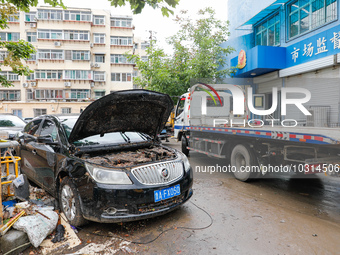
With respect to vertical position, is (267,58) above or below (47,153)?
above

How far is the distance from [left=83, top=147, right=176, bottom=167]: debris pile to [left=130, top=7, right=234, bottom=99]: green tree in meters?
10.1

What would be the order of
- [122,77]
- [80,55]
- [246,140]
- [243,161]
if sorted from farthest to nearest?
[122,77]
[80,55]
[243,161]
[246,140]

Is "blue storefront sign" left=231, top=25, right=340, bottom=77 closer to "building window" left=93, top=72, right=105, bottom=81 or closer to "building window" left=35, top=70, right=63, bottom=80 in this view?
"building window" left=93, top=72, right=105, bottom=81

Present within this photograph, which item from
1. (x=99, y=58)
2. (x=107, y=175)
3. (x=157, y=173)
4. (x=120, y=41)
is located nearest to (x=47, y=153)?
(x=107, y=175)

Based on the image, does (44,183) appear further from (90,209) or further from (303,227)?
(303,227)

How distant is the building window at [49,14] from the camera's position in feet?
97.9

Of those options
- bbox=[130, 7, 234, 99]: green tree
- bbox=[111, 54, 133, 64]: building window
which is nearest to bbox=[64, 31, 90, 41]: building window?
bbox=[111, 54, 133, 64]: building window

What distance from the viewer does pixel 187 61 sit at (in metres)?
14.7

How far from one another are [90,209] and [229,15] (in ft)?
58.7

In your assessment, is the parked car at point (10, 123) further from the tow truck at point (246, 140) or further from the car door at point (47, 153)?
the tow truck at point (246, 140)

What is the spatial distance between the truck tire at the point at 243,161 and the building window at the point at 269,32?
10.9 meters

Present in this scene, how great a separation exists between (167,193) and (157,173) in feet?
0.97

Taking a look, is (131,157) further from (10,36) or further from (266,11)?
(10,36)

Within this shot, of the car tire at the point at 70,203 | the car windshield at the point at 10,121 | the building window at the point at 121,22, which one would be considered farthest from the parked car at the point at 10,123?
the building window at the point at 121,22
